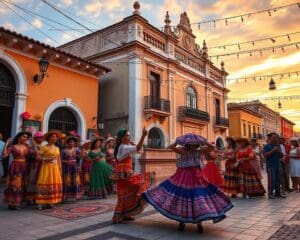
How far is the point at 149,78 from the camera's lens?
17.5 meters

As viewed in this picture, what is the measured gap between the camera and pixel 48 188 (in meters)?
6.77

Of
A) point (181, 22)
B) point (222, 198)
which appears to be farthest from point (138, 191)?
point (181, 22)

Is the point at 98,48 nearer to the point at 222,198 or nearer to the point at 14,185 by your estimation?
the point at 14,185

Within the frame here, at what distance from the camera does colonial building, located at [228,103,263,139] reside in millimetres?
34062

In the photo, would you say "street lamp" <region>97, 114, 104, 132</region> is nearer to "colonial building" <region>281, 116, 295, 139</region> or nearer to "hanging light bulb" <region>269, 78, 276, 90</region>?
"hanging light bulb" <region>269, 78, 276, 90</region>

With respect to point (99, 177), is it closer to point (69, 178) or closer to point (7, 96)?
point (69, 178)

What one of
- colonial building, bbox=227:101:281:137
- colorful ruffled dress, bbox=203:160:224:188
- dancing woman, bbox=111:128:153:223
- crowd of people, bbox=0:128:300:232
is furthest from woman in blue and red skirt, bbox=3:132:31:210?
colonial building, bbox=227:101:281:137

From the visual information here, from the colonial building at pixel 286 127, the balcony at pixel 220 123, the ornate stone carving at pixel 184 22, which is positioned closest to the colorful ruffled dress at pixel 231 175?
the ornate stone carving at pixel 184 22

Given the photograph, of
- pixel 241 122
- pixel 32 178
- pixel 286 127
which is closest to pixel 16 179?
pixel 32 178

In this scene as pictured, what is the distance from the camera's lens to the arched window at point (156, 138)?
58.5 ft

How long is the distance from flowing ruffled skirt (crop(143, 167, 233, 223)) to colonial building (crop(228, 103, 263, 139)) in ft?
98.8

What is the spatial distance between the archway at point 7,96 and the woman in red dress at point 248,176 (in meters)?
7.78

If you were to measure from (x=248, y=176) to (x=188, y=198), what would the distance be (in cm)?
433

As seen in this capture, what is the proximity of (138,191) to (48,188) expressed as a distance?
2.49 metres
